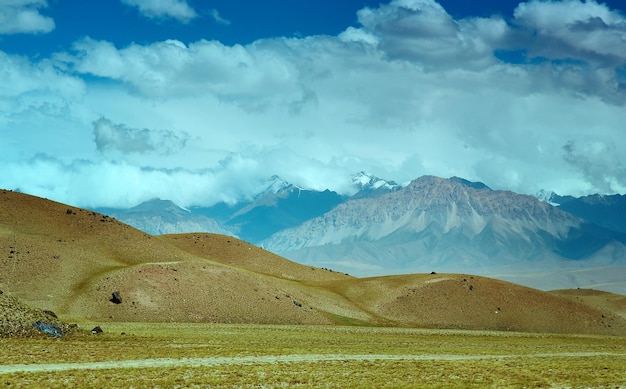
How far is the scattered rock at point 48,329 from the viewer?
6412 cm

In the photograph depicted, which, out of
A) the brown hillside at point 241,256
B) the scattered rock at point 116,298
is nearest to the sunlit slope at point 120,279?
the scattered rock at point 116,298

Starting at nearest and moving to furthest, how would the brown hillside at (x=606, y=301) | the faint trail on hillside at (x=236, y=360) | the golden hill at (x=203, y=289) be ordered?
the faint trail on hillside at (x=236, y=360)
the golden hill at (x=203, y=289)
the brown hillside at (x=606, y=301)

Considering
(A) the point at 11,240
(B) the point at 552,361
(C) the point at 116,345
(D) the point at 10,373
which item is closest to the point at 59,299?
(A) the point at 11,240

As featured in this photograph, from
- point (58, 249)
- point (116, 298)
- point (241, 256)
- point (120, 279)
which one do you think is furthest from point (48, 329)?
point (241, 256)

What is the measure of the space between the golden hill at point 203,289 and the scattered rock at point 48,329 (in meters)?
24.8

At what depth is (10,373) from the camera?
41.2m

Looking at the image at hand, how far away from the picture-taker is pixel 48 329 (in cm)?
6450

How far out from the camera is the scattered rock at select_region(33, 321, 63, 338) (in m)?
64.1

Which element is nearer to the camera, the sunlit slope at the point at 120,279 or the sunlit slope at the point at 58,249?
the sunlit slope at the point at 120,279

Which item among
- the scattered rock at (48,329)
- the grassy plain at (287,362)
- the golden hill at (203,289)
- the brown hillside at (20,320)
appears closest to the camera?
the grassy plain at (287,362)

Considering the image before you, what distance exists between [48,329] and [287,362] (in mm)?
25696

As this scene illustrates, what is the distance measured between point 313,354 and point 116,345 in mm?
16703

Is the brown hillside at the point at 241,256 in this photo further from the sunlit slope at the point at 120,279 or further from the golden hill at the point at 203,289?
the sunlit slope at the point at 120,279

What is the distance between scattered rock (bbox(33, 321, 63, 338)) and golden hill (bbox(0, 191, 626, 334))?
2483 centimetres
